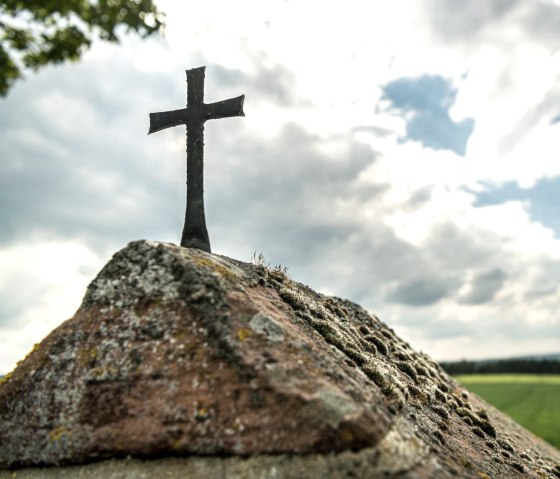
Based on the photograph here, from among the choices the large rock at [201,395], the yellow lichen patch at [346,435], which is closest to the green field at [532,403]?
the large rock at [201,395]

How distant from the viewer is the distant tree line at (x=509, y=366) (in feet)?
342

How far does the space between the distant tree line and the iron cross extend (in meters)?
102

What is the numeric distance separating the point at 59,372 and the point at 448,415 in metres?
8.83

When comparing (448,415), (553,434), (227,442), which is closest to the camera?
(227,442)

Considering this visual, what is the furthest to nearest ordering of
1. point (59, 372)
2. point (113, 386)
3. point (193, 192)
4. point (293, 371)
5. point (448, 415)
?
point (193, 192) < point (448, 415) < point (59, 372) < point (113, 386) < point (293, 371)

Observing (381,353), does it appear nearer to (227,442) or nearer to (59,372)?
(227,442)

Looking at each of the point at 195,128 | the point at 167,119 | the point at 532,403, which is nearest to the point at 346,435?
the point at 195,128

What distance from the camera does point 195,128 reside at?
42.6ft

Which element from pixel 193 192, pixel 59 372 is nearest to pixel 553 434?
pixel 193 192

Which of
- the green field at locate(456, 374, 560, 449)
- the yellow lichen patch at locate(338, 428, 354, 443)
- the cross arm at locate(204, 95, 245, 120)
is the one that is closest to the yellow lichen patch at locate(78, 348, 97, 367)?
the yellow lichen patch at locate(338, 428, 354, 443)

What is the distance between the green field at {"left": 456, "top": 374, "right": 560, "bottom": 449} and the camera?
122 ft

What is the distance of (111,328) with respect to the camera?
28.6ft

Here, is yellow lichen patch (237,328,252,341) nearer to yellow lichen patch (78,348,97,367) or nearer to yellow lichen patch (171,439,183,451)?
yellow lichen patch (171,439,183,451)

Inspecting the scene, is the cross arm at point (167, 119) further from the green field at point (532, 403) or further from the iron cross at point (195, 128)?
the green field at point (532, 403)
